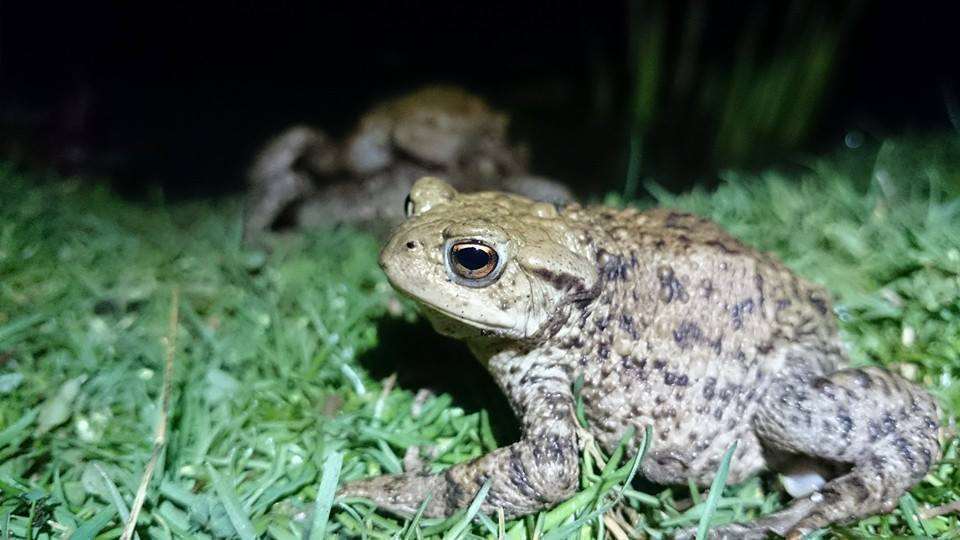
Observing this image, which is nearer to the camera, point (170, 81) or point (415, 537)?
point (415, 537)

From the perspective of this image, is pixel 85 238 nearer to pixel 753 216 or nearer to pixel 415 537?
pixel 415 537

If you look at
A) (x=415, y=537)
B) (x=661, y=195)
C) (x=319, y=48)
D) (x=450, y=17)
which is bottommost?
(x=415, y=537)

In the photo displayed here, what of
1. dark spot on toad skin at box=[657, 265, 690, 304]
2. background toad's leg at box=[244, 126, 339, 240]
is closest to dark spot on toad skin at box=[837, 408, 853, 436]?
dark spot on toad skin at box=[657, 265, 690, 304]

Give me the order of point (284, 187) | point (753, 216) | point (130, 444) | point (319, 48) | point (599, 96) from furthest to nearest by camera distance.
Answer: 1. point (319, 48)
2. point (599, 96)
3. point (284, 187)
4. point (753, 216)
5. point (130, 444)

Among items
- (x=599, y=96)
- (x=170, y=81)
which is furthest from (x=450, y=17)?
(x=170, y=81)

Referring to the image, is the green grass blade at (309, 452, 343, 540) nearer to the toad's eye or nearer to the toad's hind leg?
the toad's eye

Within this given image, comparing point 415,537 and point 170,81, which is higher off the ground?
point 170,81

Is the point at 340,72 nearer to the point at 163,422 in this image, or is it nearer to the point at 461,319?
the point at 163,422
